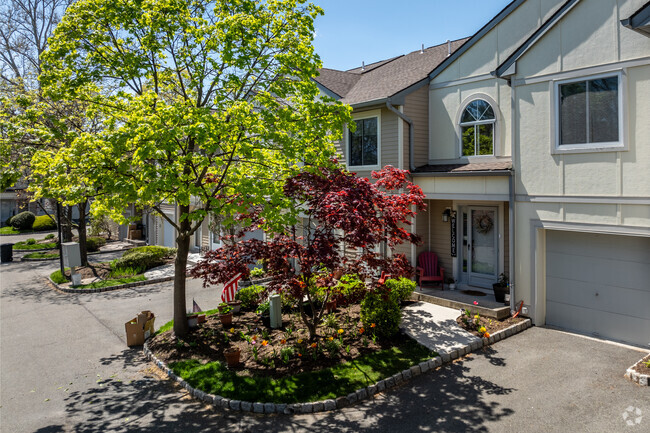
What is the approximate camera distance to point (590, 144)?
914cm

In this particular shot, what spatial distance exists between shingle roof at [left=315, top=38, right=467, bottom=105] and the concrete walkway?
21.3ft

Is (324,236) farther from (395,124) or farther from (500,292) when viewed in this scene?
(395,124)

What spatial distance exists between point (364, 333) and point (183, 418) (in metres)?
4.30

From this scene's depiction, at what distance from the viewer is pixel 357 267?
8.99m

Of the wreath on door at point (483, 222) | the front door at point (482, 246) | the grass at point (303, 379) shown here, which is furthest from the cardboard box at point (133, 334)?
the wreath on door at point (483, 222)

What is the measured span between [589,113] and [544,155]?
1.26 meters

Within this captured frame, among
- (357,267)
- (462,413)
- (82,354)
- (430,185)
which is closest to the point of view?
(462,413)

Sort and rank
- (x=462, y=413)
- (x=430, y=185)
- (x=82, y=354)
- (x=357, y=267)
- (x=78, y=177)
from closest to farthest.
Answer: (x=462, y=413), (x=78, y=177), (x=357, y=267), (x=82, y=354), (x=430, y=185)

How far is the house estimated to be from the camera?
8688 mm

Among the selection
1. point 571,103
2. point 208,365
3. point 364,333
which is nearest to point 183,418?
point 208,365

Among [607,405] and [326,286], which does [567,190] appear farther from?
[326,286]

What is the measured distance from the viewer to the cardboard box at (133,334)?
394 inches

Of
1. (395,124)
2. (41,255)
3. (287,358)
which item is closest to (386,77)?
(395,124)

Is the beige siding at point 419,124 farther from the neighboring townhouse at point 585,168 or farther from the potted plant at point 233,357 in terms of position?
the potted plant at point 233,357
